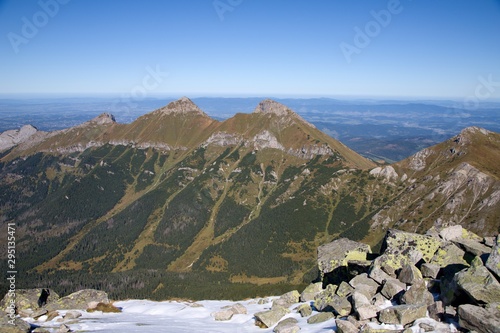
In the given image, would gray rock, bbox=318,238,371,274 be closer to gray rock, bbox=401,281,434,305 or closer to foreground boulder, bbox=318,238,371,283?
foreground boulder, bbox=318,238,371,283

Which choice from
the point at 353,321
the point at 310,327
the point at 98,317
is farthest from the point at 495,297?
the point at 98,317

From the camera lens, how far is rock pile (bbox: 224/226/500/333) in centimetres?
2312

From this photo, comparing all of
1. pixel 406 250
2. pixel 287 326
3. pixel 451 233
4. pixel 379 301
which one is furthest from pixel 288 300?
pixel 451 233

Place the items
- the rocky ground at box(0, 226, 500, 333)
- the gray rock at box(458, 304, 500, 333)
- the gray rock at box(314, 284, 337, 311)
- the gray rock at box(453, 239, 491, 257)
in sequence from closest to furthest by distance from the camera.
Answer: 1. the gray rock at box(458, 304, 500, 333)
2. the rocky ground at box(0, 226, 500, 333)
3. the gray rock at box(453, 239, 491, 257)
4. the gray rock at box(314, 284, 337, 311)

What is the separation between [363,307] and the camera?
2648cm

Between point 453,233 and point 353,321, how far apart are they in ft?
70.0

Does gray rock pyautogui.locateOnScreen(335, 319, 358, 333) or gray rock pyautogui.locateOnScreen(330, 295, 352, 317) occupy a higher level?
gray rock pyautogui.locateOnScreen(335, 319, 358, 333)

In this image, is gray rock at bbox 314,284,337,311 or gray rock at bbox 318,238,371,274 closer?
gray rock at bbox 314,284,337,311

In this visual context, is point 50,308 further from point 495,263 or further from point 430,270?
point 495,263

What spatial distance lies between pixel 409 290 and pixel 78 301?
3774 centimetres

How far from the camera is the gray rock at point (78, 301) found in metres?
39.9

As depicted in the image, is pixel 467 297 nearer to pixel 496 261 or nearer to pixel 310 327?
pixel 496 261

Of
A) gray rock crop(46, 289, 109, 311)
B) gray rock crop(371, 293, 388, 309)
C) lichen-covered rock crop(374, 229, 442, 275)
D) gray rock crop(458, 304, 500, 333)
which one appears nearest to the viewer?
gray rock crop(458, 304, 500, 333)

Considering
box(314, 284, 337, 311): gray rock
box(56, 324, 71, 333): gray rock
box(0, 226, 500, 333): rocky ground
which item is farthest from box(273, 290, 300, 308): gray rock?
box(56, 324, 71, 333): gray rock
